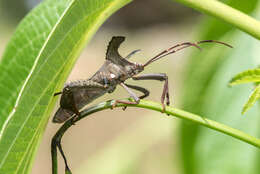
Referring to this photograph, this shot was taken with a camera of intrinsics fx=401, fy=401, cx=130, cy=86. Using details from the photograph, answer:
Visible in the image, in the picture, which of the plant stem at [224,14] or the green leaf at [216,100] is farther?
the green leaf at [216,100]

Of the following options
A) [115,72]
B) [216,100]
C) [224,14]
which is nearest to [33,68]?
[224,14]

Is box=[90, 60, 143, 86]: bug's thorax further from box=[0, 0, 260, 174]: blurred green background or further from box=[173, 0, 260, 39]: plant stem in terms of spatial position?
box=[173, 0, 260, 39]: plant stem

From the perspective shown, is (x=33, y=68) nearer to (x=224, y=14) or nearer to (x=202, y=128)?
(x=224, y=14)

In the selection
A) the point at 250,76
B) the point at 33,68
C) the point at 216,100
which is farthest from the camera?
the point at 216,100

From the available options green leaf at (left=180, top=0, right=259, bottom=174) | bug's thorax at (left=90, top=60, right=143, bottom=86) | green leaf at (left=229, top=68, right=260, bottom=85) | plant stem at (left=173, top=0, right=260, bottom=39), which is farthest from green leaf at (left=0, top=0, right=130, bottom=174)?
green leaf at (left=180, top=0, right=259, bottom=174)

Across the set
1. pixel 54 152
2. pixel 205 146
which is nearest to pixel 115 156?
pixel 205 146

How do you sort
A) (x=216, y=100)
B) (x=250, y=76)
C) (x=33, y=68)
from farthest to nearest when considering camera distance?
(x=216, y=100) → (x=250, y=76) → (x=33, y=68)

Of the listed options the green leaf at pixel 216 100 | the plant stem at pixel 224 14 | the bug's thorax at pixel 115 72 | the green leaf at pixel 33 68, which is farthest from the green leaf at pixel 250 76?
the bug's thorax at pixel 115 72

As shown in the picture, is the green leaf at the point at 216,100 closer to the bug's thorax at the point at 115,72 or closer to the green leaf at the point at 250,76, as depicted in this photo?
the bug's thorax at the point at 115,72
